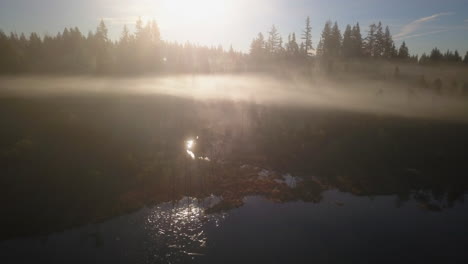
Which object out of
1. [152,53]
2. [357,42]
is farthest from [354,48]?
[152,53]

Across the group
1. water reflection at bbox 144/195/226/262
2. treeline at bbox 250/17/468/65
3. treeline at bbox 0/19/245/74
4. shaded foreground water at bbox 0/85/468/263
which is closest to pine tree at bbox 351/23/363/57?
treeline at bbox 250/17/468/65

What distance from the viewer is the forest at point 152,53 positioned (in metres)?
71.3

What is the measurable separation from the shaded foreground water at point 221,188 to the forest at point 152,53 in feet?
75.4

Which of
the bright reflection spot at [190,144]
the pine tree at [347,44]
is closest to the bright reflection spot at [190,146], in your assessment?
the bright reflection spot at [190,144]

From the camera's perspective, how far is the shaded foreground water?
1973 centimetres

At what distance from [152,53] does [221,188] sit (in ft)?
218

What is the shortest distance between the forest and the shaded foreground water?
75.4ft

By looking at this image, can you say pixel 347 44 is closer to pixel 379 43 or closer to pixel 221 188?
pixel 379 43

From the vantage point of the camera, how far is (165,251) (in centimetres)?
1911

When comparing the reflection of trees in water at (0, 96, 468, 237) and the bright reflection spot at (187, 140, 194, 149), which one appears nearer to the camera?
the reflection of trees in water at (0, 96, 468, 237)

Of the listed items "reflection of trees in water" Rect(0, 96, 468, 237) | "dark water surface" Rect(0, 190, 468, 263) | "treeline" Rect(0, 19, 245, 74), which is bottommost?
"dark water surface" Rect(0, 190, 468, 263)

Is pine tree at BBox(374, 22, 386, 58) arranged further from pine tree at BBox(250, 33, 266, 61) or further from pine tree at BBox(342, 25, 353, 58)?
pine tree at BBox(250, 33, 266, 61)

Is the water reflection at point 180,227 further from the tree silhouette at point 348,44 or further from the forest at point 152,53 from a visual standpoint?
the tree silhouette at point 348,44

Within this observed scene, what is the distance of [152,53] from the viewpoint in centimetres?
8294
